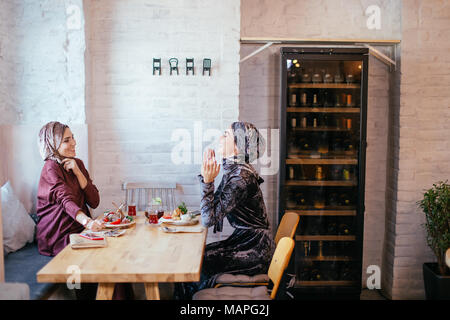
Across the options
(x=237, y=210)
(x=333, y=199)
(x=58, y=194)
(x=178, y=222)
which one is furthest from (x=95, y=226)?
(x=333, y=199)

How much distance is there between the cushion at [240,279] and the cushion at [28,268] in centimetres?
93

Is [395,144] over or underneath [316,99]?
underneath

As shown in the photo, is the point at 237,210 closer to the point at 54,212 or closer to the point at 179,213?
the point at 179,213

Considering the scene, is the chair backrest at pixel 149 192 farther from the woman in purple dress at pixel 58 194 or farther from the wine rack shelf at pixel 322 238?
the wine rack shelf at pixel 322 238

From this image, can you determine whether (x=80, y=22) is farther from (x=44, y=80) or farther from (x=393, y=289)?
(x=393, y=289)

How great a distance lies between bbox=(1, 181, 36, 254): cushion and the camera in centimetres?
289

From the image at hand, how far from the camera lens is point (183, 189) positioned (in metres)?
3.56

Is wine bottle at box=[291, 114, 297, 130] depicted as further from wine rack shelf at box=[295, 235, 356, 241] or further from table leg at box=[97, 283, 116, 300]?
table leg at box=[97, 283, 116, 300]

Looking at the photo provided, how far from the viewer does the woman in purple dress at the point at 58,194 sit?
9.14ft

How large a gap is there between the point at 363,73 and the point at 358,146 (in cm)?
59

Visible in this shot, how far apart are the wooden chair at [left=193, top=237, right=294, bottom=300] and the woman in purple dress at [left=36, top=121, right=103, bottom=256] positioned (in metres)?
0.75

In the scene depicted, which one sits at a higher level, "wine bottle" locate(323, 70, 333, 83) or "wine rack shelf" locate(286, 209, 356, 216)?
"wine bottle" locate(323, 70, 333, 83)

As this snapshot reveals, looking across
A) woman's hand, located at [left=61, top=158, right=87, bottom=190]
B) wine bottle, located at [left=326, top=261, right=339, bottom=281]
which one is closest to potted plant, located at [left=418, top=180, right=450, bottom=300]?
wine bottle, located at [left=326, top=261, right=339, bottom=281]
